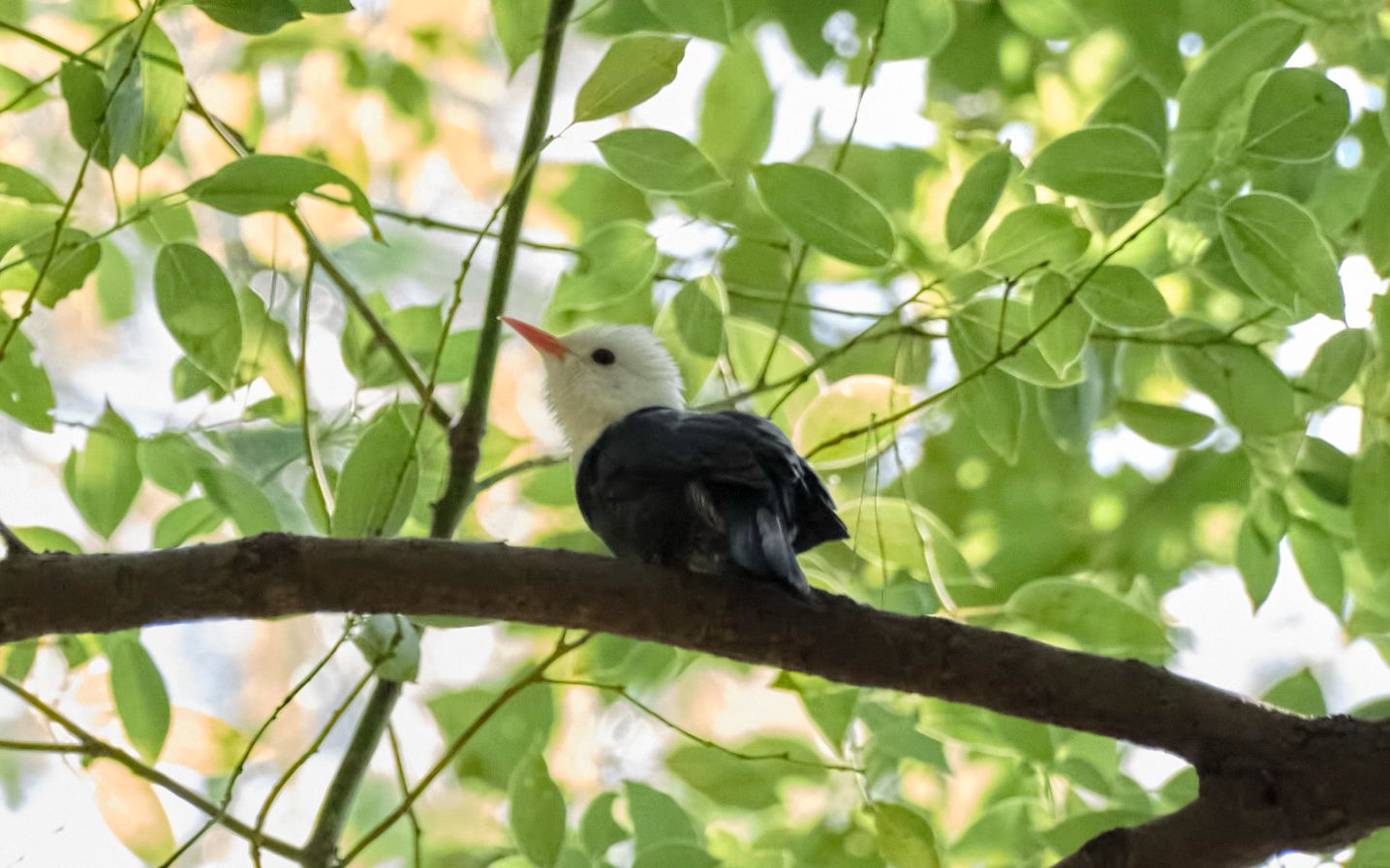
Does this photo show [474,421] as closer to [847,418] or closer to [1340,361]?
[847,418]

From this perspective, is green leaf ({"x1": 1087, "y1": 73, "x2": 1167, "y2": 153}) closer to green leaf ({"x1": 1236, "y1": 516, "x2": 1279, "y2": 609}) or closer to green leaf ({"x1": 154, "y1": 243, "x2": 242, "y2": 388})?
green leaf ({"x1": 1236, "y1": 516, "x2": 1279, "y2": 609})

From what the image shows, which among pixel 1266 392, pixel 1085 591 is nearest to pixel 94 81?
pixel 1085 591

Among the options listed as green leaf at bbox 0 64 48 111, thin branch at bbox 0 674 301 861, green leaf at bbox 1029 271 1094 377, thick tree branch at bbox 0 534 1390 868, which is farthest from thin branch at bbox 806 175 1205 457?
green leaf at bbox 0 64 48 111

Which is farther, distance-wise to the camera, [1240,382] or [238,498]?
[1240,382]

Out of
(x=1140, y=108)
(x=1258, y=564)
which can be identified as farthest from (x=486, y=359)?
(x=1258, y=564)

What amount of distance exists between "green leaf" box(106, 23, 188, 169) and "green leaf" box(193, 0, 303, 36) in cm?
6

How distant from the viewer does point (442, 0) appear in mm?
2023

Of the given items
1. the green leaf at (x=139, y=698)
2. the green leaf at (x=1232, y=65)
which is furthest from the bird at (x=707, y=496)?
the green leaf at (x=1232, y=65)

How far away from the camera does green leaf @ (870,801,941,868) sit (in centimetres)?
119

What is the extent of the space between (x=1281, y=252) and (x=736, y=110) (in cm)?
59

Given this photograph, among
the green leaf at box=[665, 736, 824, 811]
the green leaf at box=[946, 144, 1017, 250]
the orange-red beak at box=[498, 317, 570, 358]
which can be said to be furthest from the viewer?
the orange-red beak at box=[498, 317, 570, 358]

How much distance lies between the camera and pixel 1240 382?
1.32m

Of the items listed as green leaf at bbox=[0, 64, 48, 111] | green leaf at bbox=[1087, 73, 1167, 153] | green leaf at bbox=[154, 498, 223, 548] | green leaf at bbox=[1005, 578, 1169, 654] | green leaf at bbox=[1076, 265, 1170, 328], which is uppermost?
green leaf at bbox=[0, 64, 48, 111]

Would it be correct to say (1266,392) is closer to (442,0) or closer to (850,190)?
(850,190)
